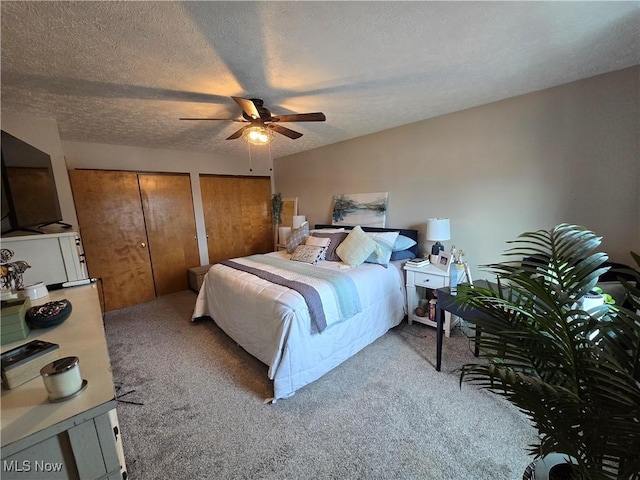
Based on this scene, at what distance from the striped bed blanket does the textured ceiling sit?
1.65 metres

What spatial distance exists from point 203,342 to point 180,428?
1096 millimetres

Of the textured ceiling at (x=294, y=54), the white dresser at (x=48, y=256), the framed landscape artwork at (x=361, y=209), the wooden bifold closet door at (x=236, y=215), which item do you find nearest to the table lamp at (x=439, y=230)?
the framed landscape artwork at (x=361, y=209)

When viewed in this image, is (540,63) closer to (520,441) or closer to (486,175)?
(486,175)

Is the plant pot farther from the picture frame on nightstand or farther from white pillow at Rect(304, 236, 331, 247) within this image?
white pillow at Rect(304, 236, 331, 247)

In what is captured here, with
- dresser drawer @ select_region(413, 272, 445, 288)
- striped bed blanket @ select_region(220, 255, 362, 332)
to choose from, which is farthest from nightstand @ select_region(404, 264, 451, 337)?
striped bed blanket @ select_region(220, 255, 362, 332)

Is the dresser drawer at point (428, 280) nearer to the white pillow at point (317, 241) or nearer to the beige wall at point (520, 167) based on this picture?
the beige wall at point (520, 167)

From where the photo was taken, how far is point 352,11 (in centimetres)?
129

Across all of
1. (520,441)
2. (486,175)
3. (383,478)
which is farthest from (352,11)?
(520,441)

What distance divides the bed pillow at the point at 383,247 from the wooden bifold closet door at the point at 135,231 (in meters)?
3.23

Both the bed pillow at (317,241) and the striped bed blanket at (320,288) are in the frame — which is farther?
the bed pillow at (317,241)

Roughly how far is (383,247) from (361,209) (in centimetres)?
101

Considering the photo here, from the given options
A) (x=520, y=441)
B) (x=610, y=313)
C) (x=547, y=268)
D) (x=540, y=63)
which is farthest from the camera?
(x=540, y=63)

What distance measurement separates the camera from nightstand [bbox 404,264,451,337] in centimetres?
261

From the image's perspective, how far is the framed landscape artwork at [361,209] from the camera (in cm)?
359
